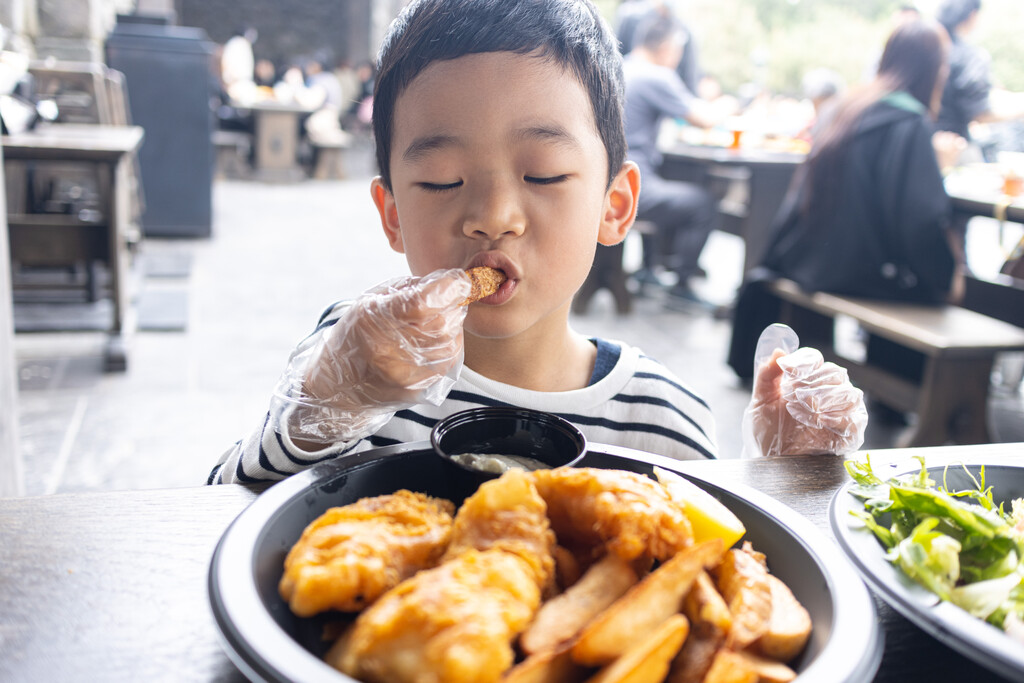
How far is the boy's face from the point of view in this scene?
3.58ft

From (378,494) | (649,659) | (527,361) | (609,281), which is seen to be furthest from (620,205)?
(609,281)

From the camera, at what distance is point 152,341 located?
4.35 meters

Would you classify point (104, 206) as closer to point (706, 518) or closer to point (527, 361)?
point (527, 361)

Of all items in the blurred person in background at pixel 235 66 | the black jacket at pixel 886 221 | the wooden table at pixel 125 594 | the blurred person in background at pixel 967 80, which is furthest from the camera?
the blurred person in background at pixel 235 66

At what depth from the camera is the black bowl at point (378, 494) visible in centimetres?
47

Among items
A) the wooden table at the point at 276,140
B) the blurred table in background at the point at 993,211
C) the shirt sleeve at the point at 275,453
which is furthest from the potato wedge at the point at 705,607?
the wooden table at the point at 276,140

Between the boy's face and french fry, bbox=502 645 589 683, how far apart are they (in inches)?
26.8

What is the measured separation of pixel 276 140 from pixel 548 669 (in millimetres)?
12207

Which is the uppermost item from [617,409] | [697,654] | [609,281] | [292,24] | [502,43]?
[292,24]

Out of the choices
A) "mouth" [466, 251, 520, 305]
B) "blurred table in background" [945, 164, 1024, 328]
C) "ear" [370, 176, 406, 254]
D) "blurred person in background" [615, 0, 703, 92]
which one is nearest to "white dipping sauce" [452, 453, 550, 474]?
"mouth" [466, 251, 520, 305]

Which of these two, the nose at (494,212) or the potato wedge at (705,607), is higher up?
the nose at (494,212)

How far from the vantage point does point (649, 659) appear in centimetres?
45

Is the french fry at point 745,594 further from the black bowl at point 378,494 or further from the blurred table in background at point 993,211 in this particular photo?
the blurred table in background at point 993,211

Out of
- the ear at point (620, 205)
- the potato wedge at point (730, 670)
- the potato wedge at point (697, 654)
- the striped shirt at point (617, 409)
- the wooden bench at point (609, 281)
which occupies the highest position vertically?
the ear at point (620, 205)
